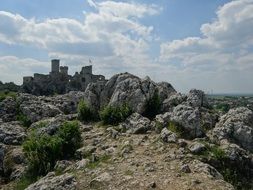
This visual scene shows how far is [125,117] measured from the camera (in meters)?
22.2

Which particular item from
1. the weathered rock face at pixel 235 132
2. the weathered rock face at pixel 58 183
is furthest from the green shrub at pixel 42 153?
the weathered rock face at pixel 235 132

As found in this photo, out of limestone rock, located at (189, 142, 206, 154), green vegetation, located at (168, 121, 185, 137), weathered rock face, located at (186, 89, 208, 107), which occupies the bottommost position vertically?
limestone rock, located at (189, 142, 206, 154)

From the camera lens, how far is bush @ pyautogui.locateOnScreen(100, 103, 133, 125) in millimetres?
22391

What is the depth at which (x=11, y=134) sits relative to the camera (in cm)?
2402

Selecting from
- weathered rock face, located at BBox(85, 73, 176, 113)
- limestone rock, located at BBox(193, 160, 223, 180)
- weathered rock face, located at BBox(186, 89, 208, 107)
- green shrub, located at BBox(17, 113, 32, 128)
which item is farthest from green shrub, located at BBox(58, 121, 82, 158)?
green shrub, located at BBox(17, 113, 32, 128)

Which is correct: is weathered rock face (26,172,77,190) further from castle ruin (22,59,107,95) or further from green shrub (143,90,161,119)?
castle ruin (22,59,107,95)

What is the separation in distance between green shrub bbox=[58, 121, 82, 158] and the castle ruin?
57576 mm

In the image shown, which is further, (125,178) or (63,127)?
(63,127)

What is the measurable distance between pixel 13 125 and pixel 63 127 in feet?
26.3

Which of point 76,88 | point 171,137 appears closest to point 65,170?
point 171,137

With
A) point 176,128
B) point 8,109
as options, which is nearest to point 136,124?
point 176,128

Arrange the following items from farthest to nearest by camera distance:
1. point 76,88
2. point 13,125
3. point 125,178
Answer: point 76,88 < point 13,125 < point 125,178

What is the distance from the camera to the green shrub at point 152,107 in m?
22.9

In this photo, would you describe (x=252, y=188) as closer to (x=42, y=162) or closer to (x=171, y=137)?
(x=171, y=137)
